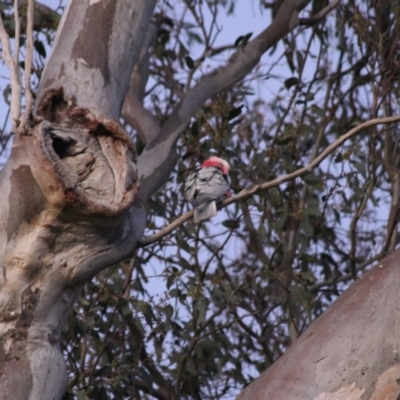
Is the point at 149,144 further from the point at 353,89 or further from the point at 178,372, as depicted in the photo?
the point at 353,89

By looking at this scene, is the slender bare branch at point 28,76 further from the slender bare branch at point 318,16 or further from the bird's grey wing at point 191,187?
the slender bare branch at point 318,16

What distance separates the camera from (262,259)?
4.89 meters

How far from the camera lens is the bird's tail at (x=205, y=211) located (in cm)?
360

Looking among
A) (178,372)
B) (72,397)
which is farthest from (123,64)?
(178,372)

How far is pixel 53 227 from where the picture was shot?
234cm

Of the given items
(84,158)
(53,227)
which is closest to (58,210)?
(53,227)

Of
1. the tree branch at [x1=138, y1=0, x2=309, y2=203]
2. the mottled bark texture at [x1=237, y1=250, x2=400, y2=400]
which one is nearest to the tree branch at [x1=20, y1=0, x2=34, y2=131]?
the tree branch at [x1=138, y1=0, x2=309, y2=203]

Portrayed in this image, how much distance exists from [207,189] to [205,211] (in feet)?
0.41

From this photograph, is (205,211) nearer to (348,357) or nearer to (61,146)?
(61,146)

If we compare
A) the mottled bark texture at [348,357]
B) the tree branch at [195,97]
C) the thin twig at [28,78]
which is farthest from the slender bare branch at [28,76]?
the mottled bark texture at [348,357]

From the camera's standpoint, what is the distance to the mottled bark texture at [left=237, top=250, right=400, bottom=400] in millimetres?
2250

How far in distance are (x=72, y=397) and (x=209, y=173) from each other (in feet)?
3.82

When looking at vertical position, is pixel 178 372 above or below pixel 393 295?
above

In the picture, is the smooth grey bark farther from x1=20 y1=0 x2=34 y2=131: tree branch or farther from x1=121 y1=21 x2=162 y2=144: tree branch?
x1=121 y1=21 x2=162 y2=144: tree branch
